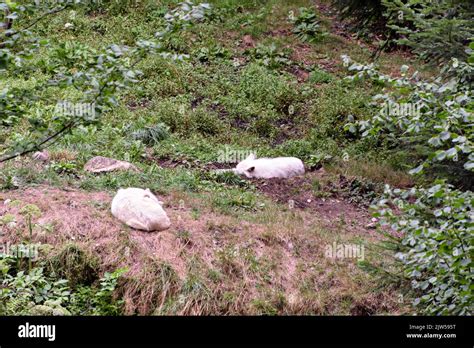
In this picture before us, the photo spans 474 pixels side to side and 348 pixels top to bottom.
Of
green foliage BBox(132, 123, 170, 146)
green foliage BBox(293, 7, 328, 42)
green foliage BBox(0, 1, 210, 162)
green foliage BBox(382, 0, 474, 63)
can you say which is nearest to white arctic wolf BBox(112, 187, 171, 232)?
green foliage BBox(132, 123, 170, 146)

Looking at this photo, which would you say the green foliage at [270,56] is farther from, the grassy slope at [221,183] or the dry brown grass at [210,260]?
the dry brown grass at [210,260]

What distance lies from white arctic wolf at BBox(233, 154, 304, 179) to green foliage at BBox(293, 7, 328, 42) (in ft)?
23.3

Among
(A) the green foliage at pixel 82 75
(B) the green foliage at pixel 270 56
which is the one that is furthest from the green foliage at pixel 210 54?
(A) the green foliage at pixel 82 75

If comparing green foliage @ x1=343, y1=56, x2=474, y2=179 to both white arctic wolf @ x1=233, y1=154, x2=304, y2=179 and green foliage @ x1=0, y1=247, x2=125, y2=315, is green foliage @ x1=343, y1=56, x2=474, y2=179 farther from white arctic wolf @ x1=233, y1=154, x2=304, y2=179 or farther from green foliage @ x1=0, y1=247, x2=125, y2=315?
white arctic wolf @ x1=233, y1=154, x2=304, y2=179

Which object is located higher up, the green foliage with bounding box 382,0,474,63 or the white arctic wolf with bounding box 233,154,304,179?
the green foliage with bounding box 382,0,474,63

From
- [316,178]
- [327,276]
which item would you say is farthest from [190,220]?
[316,178]

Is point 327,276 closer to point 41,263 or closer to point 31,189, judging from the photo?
point 41,263

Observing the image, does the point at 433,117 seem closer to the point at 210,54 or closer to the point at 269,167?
the point at 269,167

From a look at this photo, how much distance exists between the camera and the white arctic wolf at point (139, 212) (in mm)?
8020

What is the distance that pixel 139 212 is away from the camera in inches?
316

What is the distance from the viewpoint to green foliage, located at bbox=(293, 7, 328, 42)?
17.3 metres

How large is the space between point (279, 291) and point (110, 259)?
210 centimetres

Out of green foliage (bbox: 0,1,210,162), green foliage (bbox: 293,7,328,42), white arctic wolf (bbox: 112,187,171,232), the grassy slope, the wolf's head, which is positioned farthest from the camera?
green foliage (bbox: 293,7,328,42)

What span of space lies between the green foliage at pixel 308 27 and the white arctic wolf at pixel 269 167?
7108mm
